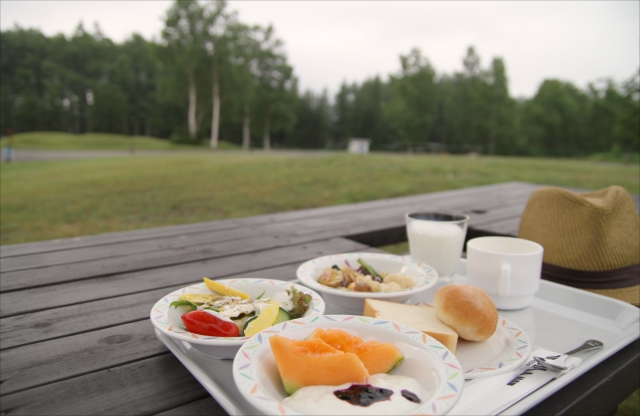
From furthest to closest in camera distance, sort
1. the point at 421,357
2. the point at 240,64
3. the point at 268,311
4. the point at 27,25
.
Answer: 1. the point at 240,64
2. the point at 27,25
3. the point at 268,311
4. the point at 421,357

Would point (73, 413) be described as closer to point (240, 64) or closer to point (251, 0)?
point (251, 0)

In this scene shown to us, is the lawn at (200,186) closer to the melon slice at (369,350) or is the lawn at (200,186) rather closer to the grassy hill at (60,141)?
the grassy hill at (60,141)

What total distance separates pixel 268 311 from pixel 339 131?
33.4 metres

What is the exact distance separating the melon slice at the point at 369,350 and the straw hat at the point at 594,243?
0.81 m

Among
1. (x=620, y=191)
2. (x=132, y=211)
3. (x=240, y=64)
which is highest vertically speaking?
(x=240, y=64)

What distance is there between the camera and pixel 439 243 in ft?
3.43

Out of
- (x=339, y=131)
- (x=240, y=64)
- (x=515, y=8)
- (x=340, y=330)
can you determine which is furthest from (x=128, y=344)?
(x=339, y=131)

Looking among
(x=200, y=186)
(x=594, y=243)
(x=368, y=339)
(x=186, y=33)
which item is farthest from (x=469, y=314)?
(x=186, y=33)

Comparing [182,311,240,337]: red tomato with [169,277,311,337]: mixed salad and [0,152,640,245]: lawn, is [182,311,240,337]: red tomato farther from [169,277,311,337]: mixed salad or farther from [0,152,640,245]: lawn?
[0,152,640,245]: lawn

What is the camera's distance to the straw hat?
1.11 m

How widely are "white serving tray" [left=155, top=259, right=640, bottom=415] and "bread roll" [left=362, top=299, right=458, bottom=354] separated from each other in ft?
0.41

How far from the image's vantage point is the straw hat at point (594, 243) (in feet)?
3.66

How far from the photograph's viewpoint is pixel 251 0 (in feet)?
12.7

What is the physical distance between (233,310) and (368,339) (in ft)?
0.74
